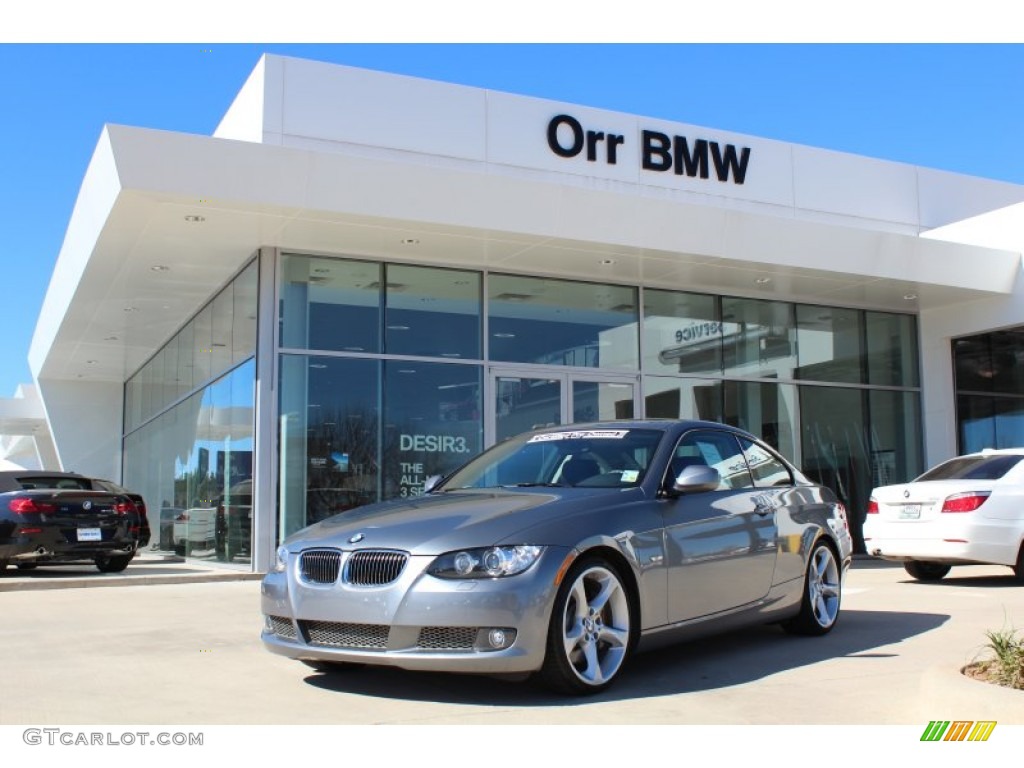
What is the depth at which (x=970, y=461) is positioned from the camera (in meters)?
11.9

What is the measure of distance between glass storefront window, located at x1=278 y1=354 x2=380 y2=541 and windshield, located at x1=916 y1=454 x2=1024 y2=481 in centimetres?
693

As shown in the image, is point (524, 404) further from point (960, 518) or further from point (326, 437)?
point (960, 518)

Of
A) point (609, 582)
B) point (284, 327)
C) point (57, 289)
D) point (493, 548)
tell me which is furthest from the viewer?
point (57, 289)

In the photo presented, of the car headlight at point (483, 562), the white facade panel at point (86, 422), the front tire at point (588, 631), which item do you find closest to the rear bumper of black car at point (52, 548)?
the car headlight at point (483, 562)

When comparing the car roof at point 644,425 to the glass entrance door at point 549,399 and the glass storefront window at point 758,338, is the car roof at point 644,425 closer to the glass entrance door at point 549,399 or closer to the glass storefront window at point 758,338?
the glass entrance door at point 549,399

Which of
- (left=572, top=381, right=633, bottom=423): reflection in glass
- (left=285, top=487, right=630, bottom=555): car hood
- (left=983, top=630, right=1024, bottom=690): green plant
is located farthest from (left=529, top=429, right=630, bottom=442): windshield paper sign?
(left=572, top=381, right=633, bottom=423): reflection in glass

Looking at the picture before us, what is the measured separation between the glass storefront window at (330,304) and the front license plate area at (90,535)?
11.6ft

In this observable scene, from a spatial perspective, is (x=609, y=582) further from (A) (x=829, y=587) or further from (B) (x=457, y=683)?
(A) (x=829, y=587)

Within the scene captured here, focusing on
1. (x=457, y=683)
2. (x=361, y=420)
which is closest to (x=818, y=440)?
(x=361, y=420)

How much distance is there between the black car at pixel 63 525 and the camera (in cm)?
1370

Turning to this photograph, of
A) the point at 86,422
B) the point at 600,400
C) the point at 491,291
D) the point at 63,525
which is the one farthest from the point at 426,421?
the point at 86,422

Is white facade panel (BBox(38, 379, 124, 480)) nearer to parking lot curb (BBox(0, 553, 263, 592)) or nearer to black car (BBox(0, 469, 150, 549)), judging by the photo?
black car (BBox(0, 469, 150, 549))

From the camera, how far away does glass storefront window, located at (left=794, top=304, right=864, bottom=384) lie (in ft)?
60.4
